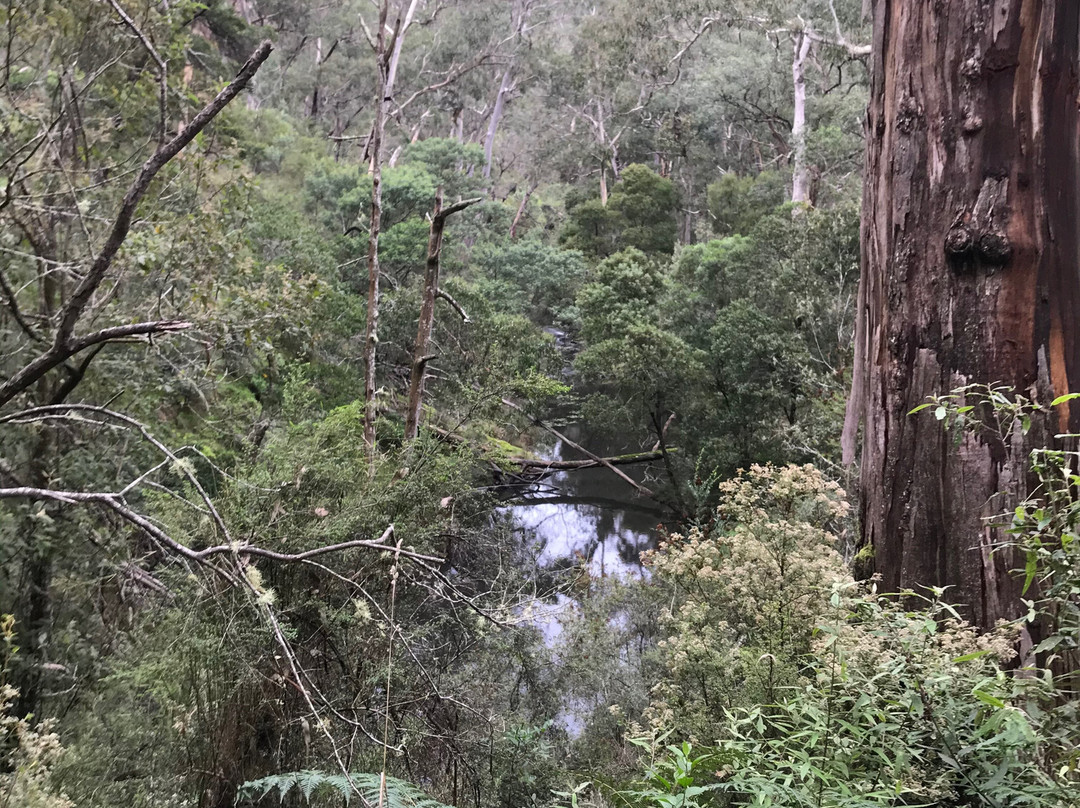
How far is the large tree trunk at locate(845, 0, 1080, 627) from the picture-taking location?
2135mm

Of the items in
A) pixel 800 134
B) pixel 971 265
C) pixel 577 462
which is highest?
pixel 800 134

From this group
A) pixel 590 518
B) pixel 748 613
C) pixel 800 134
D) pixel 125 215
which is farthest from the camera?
pixel 800 134

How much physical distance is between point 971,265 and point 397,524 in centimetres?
281

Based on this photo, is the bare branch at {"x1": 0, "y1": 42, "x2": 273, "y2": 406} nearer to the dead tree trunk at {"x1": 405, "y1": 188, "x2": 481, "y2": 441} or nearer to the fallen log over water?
the dead tree trunk at {"x1": 405, "y1": 188, "x2": 481, "y2": 441}

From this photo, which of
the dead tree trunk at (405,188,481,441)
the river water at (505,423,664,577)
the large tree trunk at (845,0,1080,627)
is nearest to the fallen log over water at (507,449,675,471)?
the river water at (505,423,664,577)

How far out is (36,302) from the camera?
180 inches

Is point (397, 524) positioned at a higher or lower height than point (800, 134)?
lower

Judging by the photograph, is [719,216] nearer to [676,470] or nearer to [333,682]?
[676,470]

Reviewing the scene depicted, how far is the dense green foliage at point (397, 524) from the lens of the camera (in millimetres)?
1143

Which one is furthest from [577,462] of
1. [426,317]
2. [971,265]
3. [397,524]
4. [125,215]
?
[125,215]

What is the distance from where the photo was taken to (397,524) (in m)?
3.74

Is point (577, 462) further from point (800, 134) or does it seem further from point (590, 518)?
point (800, 134)

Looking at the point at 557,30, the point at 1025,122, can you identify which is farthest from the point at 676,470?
the point at 557,30

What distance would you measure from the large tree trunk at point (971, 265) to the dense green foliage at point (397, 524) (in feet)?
1.08
